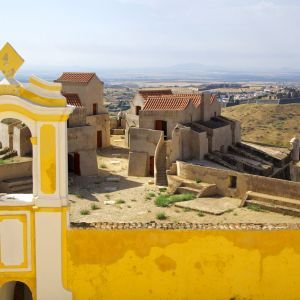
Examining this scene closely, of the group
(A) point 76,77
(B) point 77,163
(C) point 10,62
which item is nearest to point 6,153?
(B) point 77,163

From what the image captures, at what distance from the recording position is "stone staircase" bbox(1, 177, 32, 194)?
2623 centimetres

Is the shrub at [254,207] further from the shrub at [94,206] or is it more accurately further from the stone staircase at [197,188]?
the shrub at [94,206]

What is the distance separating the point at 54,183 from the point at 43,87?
6.28 feet

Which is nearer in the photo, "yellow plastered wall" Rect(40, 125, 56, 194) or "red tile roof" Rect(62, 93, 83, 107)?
"yellow plastered wall" Rect(40, 125, 56, 194)

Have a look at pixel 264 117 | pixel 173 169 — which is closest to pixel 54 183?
pixel 173 169

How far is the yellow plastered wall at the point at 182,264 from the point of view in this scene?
10.0 m

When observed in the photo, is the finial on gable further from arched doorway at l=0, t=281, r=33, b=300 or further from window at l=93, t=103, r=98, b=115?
window at l=93, t=103, r=98, b=115

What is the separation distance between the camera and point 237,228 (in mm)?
10086

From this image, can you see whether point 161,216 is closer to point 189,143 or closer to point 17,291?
point 189,143

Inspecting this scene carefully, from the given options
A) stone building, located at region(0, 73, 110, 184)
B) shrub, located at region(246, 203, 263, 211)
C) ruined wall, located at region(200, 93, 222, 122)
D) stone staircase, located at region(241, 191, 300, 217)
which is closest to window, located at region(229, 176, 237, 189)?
stone staircase, located at region(241, 191, 300, 217)

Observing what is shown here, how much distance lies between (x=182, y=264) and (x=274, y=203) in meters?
14.8

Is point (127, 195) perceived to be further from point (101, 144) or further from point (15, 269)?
point (15, 269)

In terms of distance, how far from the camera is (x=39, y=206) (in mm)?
9938

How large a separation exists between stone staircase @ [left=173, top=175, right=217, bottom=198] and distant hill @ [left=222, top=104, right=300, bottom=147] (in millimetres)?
33763
